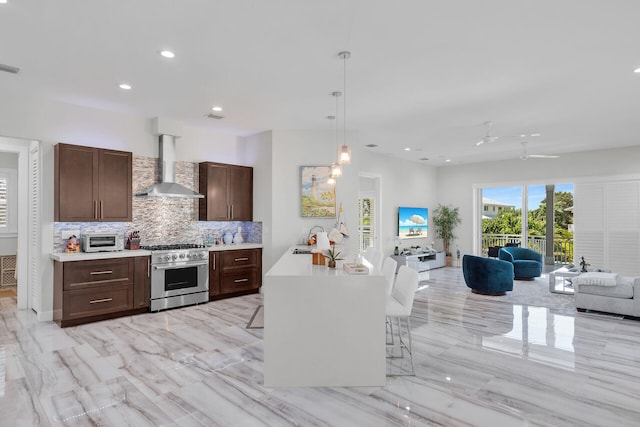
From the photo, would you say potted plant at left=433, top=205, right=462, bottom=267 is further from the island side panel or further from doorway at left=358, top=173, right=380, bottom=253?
the island side panel

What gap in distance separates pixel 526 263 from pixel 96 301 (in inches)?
321

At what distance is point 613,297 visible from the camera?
507 centimetres

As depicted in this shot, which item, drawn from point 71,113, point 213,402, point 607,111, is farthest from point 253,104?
point 607,111

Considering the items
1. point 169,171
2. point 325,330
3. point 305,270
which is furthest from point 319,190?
point 325,330

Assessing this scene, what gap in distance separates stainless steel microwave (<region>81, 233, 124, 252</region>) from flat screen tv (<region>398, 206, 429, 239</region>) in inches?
246

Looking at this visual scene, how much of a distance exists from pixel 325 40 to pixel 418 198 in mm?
7296

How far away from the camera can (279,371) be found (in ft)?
9.75

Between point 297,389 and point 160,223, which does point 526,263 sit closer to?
point 297,389

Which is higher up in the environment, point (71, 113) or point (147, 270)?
point (71, 113)

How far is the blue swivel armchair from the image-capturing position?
8102mm

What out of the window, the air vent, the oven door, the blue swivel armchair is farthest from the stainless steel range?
the blue swivel armchair

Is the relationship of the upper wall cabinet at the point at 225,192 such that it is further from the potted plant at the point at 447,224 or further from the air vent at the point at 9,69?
the potted plant at the point at 447,224

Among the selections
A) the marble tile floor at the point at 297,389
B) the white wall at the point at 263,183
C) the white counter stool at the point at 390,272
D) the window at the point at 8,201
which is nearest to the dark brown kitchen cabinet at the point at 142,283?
the marble tile floor at the point at 297,389

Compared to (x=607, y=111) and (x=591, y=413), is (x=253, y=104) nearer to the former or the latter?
Answer: (x=591, y=413)
